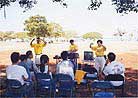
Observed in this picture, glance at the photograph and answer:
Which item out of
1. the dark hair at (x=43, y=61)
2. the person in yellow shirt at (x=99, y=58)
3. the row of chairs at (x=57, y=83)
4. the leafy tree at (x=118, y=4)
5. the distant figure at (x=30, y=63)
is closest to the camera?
the row of chairs at (x=57, y=83)

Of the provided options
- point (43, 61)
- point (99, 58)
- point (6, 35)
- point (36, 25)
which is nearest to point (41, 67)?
point (43, 61)

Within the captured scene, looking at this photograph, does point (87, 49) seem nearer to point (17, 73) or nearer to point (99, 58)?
point (99, 58)

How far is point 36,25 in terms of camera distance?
91.8m

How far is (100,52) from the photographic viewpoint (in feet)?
44.3

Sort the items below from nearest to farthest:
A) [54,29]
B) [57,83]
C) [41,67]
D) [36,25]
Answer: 1. [57,83]
2. [41,67]
3. [36,25]
4. [54,29]

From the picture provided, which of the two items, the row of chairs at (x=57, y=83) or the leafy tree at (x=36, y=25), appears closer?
the row of chairs at (x=57, y=83)

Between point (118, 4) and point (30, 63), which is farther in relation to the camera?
point (118, 4)

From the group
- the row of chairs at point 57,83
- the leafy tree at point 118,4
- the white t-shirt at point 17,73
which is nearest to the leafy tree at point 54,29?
the leafy tree at point 118,4

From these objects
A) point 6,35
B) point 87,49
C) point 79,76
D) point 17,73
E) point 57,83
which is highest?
point 6,35

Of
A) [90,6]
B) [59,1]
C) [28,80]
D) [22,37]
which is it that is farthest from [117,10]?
[22,37]

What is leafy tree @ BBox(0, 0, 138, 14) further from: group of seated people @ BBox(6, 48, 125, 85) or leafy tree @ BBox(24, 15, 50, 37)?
leafy tree @ BBox(24, 15, 50, 37)

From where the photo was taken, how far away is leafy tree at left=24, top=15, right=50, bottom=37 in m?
90.4

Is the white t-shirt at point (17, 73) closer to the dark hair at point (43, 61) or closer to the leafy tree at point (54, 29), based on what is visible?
the dark hair at point (43, 61)

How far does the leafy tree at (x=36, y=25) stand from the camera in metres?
90.4
